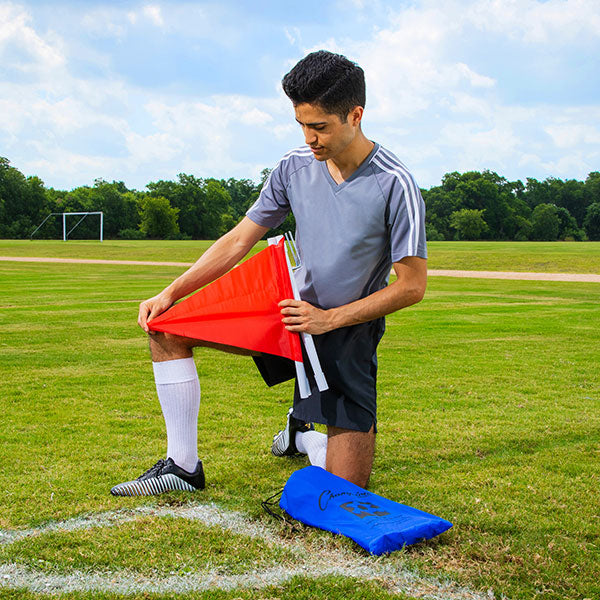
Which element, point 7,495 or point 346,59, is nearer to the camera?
point 346,59

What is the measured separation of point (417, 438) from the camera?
5.00 meters

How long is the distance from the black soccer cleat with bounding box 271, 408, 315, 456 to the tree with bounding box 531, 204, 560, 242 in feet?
300

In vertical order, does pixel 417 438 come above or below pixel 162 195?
below

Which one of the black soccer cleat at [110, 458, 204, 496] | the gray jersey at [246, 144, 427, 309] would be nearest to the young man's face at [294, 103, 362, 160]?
the gray jersey at [246, 144, 427, 309]

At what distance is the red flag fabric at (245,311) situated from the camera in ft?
12.1

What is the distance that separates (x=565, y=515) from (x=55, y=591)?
7.99 ft

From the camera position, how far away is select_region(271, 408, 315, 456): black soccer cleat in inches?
170

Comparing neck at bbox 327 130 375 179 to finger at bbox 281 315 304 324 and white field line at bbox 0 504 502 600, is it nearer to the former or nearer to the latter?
finger at bbox 281 315 304 324

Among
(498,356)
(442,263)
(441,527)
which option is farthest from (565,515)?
(442,263)

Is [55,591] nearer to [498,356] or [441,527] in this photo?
[441,527]

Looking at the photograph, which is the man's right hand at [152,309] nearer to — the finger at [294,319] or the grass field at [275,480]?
the finger at [294,319]

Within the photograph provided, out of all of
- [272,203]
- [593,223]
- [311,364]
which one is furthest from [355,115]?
[593,223]

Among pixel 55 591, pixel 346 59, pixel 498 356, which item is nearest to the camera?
pixel 55 591

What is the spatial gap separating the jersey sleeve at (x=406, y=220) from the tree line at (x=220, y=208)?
84.4 metres
